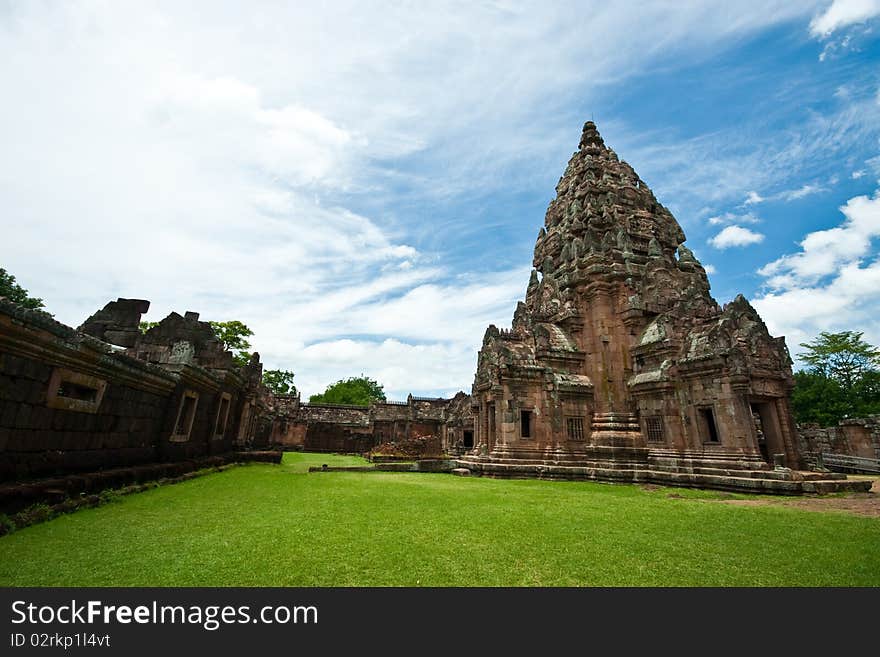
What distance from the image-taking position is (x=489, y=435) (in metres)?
17.0

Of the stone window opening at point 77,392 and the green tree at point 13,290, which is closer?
the stone window opening at point 77,392

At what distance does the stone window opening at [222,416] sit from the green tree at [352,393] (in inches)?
1763

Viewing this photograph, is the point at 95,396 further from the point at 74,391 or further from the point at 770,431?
the point at 770,431

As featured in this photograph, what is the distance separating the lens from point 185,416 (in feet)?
35.0

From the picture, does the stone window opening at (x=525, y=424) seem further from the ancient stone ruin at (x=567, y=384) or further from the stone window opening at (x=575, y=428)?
the stone window opening at (x=575, y=428)

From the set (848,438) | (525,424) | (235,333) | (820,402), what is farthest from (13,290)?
(820,402)

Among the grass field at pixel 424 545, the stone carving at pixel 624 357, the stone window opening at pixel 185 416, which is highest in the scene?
the stone carving at pixel 624 357

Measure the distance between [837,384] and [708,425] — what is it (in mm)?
32937

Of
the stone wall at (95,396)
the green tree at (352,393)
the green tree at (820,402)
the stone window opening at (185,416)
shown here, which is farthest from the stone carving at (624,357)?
the green tree at (352,393)

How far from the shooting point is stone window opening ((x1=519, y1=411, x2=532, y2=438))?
16.1 m

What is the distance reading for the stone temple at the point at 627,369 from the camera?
1271 cm

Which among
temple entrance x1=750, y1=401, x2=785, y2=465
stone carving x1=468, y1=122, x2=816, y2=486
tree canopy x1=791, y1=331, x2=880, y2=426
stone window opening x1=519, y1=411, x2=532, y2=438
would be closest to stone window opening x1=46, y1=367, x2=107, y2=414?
stone carving x1=468, y1=122, x2=816, y2=486
